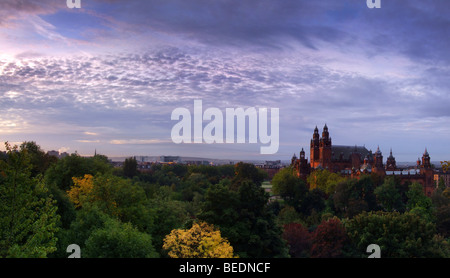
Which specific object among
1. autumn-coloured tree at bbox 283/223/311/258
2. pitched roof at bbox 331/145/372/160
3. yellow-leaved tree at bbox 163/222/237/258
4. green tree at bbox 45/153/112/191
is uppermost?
pitched roof at bbox 331/145/372/160

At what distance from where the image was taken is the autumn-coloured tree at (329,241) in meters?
33.2

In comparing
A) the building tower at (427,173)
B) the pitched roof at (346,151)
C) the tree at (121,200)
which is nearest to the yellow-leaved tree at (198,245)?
the tree at (121,200)

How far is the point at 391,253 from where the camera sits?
29.9 m

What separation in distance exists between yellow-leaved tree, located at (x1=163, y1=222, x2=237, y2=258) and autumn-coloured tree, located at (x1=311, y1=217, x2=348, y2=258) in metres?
15.1

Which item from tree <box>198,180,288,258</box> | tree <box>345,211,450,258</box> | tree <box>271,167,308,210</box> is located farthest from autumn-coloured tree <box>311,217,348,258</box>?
tree <box>271,167,308,210</box>

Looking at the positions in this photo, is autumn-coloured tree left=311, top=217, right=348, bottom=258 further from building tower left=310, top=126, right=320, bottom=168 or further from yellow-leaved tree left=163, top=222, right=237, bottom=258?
building tower left=310, top=126, right=320, bottom=168

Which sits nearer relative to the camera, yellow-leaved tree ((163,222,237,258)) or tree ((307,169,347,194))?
yellow-leaved tree ((163,222,237,258))

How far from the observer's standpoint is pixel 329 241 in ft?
112

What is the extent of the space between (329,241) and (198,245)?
1756 cm

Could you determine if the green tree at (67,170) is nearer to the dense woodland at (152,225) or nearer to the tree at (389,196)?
the dense woodland at (152,225)

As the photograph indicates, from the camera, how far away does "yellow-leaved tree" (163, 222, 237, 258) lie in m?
20.2

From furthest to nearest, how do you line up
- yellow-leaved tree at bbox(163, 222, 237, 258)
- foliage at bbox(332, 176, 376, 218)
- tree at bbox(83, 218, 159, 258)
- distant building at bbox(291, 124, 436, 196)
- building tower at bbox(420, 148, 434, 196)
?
distant building at bbox(291, 124, 436, 196)
building tower at bbox(420, 148, 434, 196)
foliage at bbox(332, 176, 376, 218)
yellow-leaved tree at bbox(163, 222, 237, 258)
tree at bbox(83, 218, 159, 258)

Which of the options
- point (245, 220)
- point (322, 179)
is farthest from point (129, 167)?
point (245, 220)

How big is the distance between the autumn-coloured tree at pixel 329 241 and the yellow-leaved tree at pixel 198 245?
15113mm
